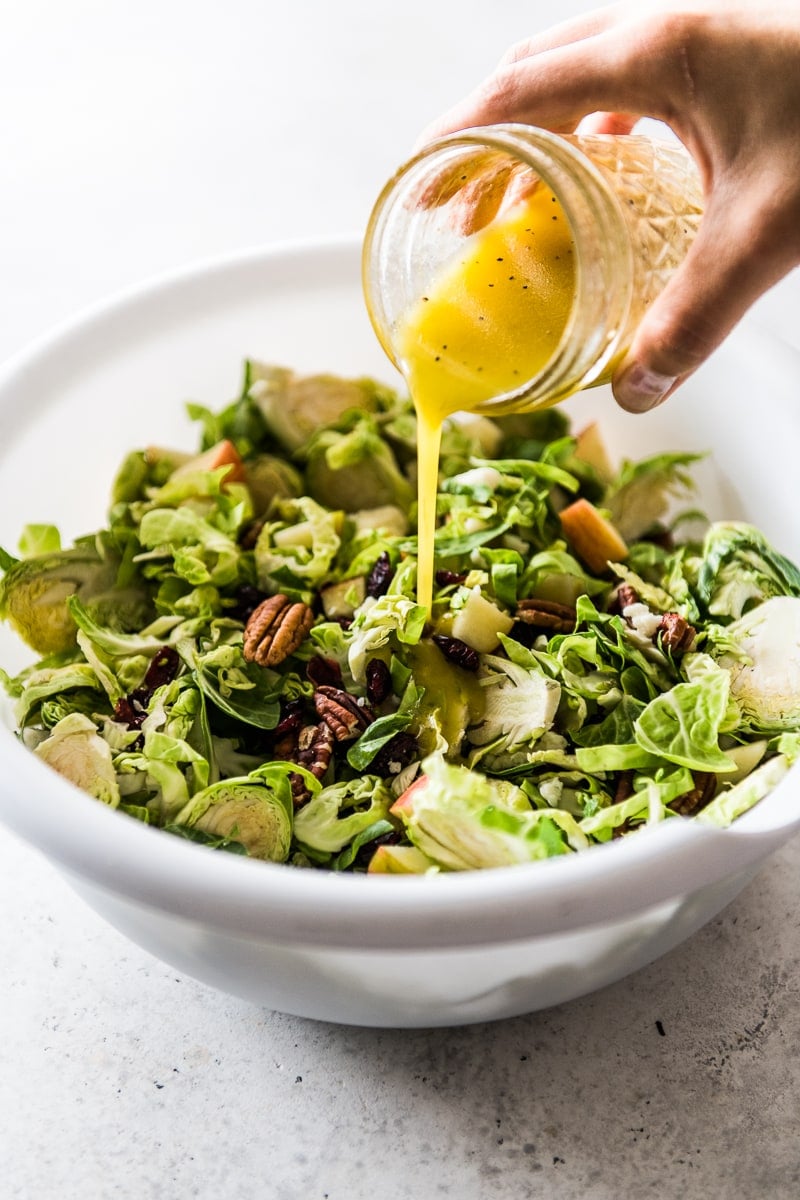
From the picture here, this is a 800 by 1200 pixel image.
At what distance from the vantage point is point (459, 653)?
5.27 feet

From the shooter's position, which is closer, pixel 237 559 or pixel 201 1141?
pixel 201 1141

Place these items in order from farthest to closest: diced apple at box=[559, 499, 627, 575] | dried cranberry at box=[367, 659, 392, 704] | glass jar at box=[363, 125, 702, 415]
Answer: diced apple at box=[559, 499, 627, 575] < dried cranberry at box=[367, 659, 392, 704] < glass jar at box=[363, 125, 702, 415]

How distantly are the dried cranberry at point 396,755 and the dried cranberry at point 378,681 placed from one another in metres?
0.07

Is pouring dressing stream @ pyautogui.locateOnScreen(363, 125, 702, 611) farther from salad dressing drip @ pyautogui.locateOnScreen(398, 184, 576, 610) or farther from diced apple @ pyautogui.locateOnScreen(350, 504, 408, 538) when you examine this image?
diced apple @ pyautogui.locateOnScreen(350, 504, 408, 538)

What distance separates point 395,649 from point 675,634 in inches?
14.5

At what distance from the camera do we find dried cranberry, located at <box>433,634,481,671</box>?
161 cm

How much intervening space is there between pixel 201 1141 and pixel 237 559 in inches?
31.8

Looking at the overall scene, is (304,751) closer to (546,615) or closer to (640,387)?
(546,615)

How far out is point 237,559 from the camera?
5.99 ft

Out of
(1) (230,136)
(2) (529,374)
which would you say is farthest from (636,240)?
(1) (230,136)

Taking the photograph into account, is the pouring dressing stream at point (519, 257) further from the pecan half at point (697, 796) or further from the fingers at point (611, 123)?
the pecan half at point (697, 796)

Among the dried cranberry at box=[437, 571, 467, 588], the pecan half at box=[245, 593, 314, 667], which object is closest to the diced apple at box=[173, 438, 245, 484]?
the pecan half at box=[245, 593, 314, 667]

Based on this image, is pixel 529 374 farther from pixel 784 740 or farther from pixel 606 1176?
pixel 606 1176

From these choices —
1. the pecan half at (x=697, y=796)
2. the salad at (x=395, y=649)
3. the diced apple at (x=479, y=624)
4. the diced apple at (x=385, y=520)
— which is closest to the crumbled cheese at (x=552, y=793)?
the salad at (x=395, y=649)
